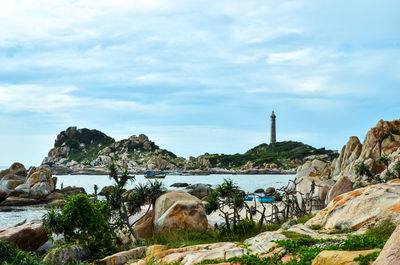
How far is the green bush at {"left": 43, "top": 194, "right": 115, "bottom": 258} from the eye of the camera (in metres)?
19.6

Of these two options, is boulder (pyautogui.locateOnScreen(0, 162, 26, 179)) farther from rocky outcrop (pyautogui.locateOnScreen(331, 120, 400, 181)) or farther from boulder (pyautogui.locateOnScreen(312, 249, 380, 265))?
boulder (pyautogui.locateOnScreen(312, 249, 380, 265))

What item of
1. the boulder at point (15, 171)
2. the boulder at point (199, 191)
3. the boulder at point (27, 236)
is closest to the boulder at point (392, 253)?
the boulder at point (27, 236)

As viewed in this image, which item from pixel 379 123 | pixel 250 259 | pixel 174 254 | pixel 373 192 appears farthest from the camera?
pixel 379 123

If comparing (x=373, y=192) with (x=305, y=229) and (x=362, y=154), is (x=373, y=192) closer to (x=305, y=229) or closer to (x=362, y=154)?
(x=305, y=229)

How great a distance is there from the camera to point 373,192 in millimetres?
21359

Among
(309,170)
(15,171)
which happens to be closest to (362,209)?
(309,170)

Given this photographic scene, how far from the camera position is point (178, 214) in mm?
24391

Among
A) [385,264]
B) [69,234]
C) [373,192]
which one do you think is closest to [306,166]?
[373,192]

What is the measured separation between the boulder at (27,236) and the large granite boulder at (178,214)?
23.8ft

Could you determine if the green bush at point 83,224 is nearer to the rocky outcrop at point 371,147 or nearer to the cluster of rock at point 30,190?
the cluster of rock at point 30,190

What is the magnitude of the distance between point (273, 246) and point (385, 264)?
6.63 metres

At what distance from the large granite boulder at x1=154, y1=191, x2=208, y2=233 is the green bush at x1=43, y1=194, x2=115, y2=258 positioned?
4.31 metres

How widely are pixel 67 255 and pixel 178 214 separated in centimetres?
755

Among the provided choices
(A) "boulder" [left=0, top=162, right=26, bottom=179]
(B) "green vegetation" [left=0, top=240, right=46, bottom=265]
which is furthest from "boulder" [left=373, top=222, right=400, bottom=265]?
(A) "boulder" [left=0, top=162, right=26, bottom=179]
